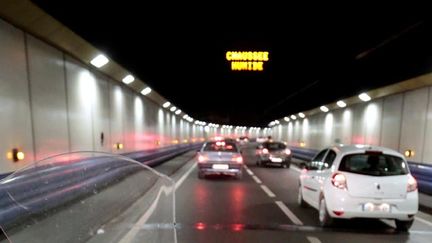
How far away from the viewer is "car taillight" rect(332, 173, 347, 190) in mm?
7535

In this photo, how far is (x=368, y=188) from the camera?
292 inches

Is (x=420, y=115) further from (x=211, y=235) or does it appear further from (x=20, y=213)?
(x=20, y=213)

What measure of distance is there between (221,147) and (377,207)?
10.5 m

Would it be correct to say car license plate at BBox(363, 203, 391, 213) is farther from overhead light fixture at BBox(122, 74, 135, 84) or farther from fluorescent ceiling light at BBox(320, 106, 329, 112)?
fluorescent ceiling light at BBox(320, 106, 329, 112)

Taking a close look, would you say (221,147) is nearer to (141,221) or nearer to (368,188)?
(368,188)

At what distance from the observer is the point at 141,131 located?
23641 millimetres

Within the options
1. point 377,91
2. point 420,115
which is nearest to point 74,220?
point 420,115

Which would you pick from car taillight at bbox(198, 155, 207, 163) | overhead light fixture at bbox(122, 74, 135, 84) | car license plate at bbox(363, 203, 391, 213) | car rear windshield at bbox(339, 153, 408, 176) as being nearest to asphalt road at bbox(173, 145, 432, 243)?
car license plate at bbox(363, 203, 391, 213)

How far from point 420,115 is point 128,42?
476 inches

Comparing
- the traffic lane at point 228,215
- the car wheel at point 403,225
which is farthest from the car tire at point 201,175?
the car wheel at point 403,225

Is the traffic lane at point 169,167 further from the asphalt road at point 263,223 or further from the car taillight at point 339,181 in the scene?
the car taillight at point 339,181

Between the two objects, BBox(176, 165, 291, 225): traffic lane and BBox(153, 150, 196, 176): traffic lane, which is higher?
BBox(153, 150, 196, 176): traffic lane

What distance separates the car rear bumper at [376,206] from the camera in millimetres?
7379

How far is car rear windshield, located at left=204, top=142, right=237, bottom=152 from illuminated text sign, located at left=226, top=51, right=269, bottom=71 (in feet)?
13.0
